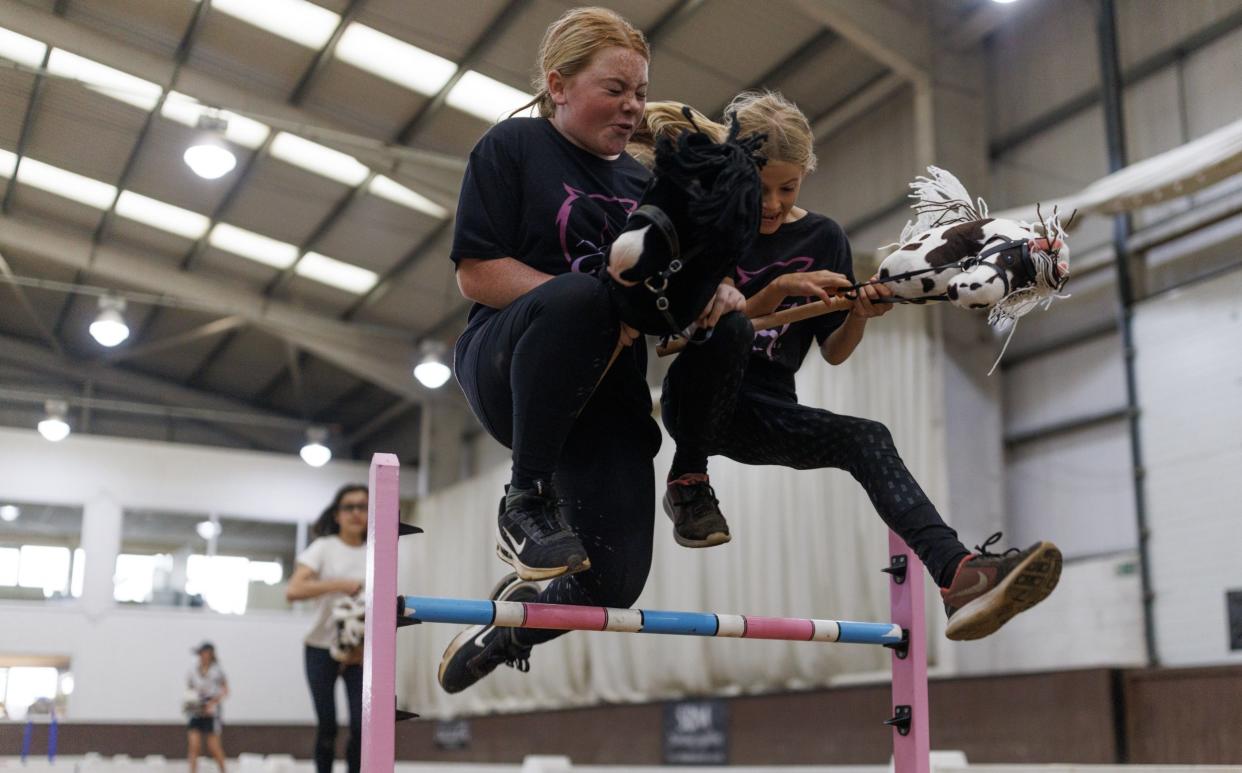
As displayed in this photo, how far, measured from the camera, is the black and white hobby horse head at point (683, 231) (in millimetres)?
1864

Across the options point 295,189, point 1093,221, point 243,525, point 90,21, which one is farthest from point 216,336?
point 1093,221

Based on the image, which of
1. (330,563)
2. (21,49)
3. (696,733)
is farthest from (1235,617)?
(21,49)

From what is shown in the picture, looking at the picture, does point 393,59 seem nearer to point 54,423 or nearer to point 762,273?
point 54,423

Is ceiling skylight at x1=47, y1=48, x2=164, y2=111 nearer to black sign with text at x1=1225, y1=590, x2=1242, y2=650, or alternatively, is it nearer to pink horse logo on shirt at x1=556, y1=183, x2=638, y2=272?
black sign with text at x1=1225, y1=590, x2=1242, y2=650

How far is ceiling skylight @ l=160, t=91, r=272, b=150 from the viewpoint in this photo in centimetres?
990

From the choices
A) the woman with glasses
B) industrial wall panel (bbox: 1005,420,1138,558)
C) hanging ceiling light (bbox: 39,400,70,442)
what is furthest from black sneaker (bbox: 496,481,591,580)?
hanging ceiling light (bbox: 39,400,70,442)

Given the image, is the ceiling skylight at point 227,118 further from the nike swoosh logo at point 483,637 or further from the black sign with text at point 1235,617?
the nike swoosh logo at point 483,637

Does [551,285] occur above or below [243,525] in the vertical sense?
below

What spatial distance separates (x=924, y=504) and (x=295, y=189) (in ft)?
33.8

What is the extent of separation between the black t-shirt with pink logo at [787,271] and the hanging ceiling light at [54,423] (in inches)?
483

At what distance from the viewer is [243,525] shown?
15.9m

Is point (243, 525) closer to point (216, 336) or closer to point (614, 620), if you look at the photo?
point (216, 336)

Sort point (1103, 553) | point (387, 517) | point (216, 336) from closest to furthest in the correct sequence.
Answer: point (387, 517) → point (1103, 553) → point (216, 336)

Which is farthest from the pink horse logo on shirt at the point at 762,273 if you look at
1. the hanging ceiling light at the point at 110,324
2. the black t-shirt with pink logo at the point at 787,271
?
the hanging ceiling light at the point at 110,324
